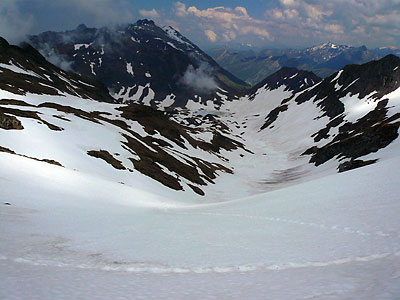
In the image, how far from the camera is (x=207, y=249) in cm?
1368

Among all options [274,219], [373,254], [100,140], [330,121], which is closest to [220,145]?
[330,121]

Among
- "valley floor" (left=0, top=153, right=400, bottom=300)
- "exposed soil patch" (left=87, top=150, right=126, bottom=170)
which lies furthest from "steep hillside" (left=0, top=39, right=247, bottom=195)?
"valley floor" (left=0, top=153, right=400, bottom=300)

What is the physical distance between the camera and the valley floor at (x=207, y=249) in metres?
8.55

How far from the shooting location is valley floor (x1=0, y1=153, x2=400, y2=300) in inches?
337

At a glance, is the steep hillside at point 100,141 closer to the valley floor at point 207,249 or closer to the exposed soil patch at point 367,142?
the valley floor at point 207,249

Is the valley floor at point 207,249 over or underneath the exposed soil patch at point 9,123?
underneath

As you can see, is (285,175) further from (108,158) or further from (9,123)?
(9,123)

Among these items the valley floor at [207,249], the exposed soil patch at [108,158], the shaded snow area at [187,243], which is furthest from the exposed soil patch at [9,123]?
the valley floor at [207,249]

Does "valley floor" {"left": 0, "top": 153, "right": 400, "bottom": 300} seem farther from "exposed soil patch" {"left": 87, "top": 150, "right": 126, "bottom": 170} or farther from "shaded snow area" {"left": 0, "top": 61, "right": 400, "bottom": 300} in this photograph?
"exposed soil patch" {"left": 87, "top": 150, "right": 126, "bottom": 170}

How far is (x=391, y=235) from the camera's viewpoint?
1264cm

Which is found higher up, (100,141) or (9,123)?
(100,141)

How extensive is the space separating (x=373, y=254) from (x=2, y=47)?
620 ft

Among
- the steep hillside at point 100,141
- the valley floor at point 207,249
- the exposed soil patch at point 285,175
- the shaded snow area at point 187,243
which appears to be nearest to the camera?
the valley floor at point 207,249

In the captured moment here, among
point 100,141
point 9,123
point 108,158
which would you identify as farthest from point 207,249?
point 100,141
